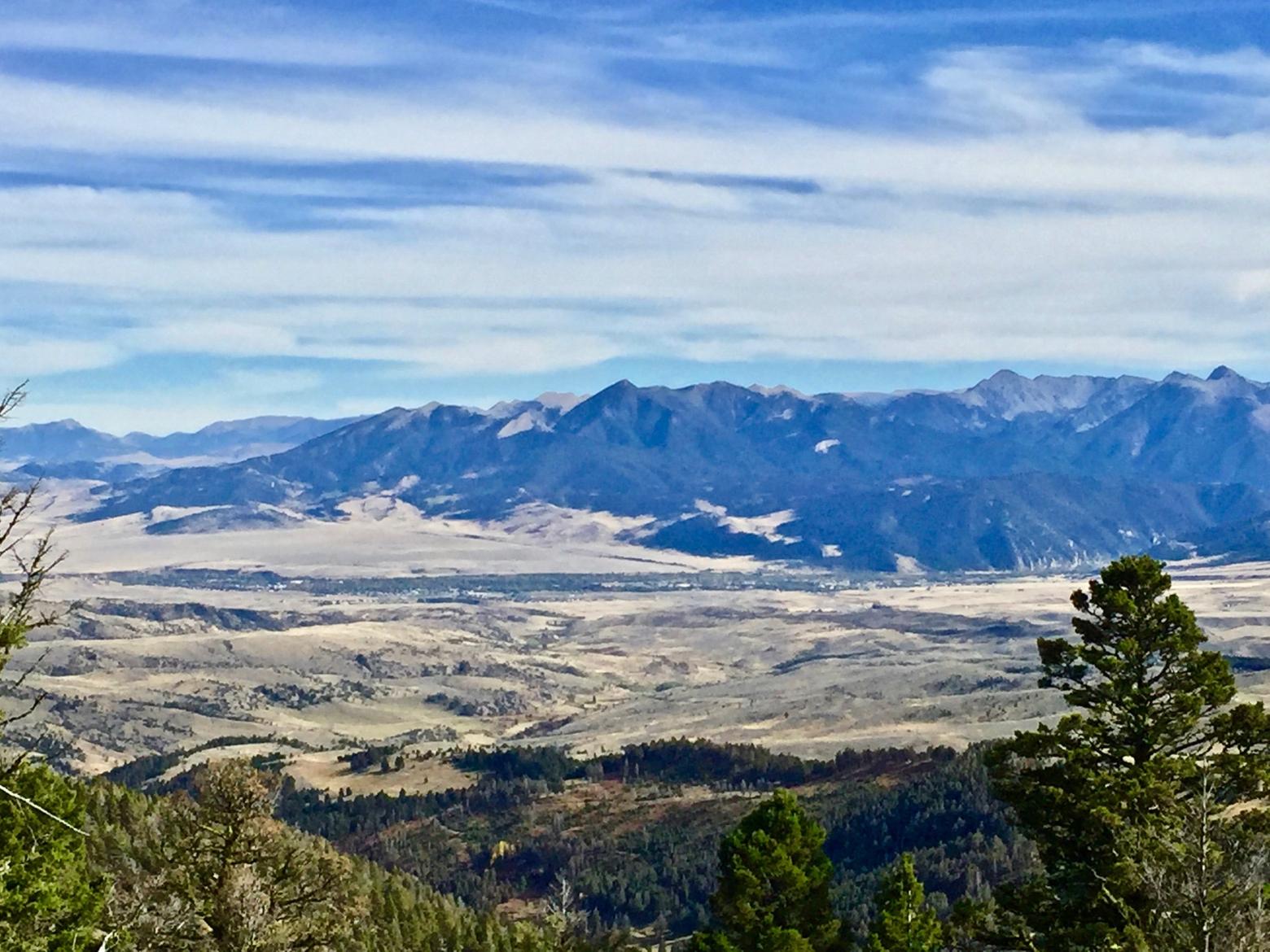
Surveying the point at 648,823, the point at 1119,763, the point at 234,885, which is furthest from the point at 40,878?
the point at 648,823

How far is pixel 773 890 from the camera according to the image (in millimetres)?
30484

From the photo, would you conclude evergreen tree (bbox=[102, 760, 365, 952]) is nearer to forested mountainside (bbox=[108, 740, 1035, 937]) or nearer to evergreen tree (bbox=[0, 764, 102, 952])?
evergreen tree (bbox=[0, 764, 102, 952])

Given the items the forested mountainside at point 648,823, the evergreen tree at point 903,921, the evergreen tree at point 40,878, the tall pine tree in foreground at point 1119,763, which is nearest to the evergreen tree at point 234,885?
the evergreen tree at point 40,878

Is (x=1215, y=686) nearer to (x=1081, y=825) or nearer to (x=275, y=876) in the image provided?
(x=1081, y=825)

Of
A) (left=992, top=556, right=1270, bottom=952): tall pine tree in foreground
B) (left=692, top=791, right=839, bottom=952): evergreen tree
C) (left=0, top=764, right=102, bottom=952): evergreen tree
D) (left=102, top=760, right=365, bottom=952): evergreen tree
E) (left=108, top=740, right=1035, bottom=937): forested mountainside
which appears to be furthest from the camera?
(left=108, top=740, right=1035, bottom=937): forested mountainside

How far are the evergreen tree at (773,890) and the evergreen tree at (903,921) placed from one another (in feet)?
7.06

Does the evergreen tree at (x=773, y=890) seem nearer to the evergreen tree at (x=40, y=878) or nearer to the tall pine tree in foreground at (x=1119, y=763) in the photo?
the tall pine tree in foreground at (x=1119, y=763)

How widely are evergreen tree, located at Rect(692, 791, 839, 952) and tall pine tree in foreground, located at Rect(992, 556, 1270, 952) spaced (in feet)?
22.4

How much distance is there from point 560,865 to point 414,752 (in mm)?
58009

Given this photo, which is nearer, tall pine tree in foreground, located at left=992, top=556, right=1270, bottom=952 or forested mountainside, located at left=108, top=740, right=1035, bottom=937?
tall pine tree in foreground, located at left=992, top=556, right=1270, bottom=952

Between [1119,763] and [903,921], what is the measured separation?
11801 millimetres

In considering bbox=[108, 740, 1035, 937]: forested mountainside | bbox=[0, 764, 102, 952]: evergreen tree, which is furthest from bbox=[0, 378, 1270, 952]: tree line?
bbox=[108, 740, 1035, 937]: forested mountainside

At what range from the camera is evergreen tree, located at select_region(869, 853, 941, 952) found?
32312mm

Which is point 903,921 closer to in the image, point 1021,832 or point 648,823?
point 1021,832
